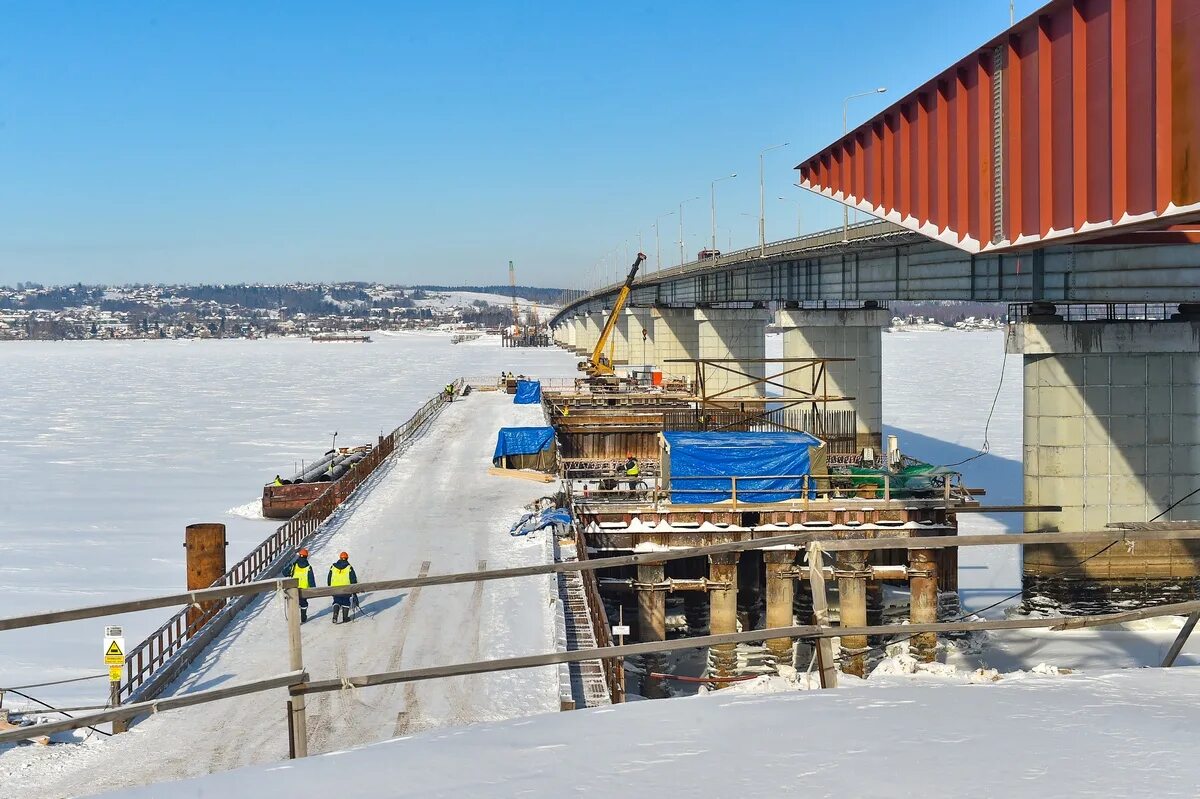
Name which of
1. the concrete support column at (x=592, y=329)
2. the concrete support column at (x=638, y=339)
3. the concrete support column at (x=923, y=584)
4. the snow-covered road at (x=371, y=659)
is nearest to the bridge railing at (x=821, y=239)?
the concrete support column at (x=923, y=584)

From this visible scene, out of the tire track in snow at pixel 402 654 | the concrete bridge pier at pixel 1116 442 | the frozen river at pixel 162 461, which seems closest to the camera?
the tire track in snow at pixel 402 654

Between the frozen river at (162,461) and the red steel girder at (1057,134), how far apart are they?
45.3 ft

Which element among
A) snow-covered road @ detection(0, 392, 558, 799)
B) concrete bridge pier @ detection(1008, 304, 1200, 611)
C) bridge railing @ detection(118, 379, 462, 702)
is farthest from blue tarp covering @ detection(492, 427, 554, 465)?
concrete bridge pier @ detection(1008, 304, 1200, 611)

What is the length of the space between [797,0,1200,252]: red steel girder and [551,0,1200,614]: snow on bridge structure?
0.11 ft

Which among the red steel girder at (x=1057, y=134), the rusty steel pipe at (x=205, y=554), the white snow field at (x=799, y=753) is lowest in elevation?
the rusty steel pipe at (x=205, y=554)

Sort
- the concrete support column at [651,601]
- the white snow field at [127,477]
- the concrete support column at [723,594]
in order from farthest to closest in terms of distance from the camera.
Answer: the concrete support column at [651,601] → the concrete support column at [723,594] → the white snow field at [127,477]

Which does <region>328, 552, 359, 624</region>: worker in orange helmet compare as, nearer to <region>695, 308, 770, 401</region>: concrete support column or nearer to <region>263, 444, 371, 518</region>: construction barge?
<region>263, 444, 371, 518</region>: construction barge

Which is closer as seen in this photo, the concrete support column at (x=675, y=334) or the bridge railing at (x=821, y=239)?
the bridge railing at (x=821, y=239)

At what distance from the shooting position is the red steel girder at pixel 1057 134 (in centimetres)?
1391

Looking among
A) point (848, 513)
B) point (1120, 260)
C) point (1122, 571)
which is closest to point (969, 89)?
point (1120, 260)

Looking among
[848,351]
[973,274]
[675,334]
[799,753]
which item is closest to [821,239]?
[848,351]

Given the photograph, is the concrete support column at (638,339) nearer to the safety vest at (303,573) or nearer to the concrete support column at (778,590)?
the concrete support column at (778,590)

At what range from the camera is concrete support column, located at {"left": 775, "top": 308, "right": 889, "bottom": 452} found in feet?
185

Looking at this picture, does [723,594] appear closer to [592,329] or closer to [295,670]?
[295,670]
